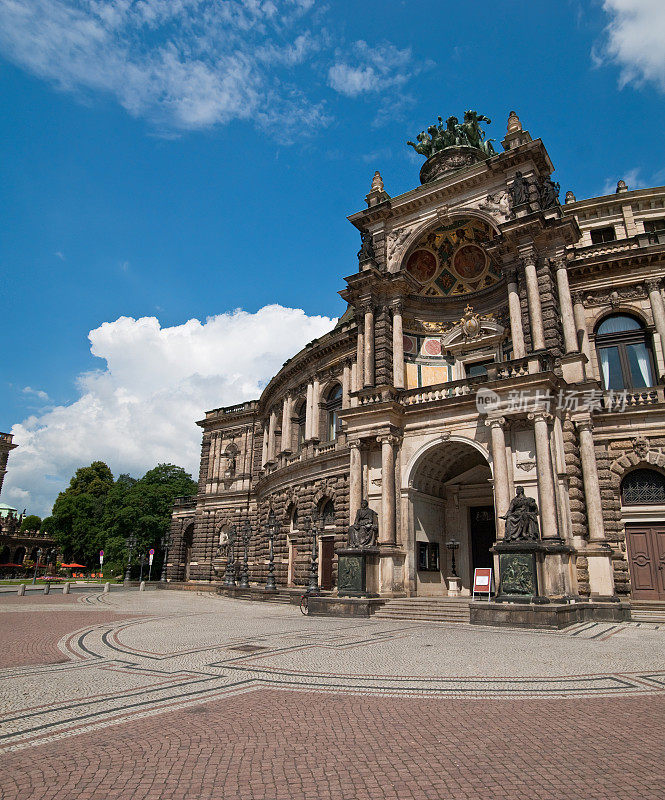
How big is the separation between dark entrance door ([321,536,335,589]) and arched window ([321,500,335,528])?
0.78 meters

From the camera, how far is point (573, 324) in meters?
21.1

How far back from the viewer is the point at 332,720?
588 centimetres

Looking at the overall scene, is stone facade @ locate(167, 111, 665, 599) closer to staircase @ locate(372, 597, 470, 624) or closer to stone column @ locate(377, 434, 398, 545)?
stone column @ locate(377, 434, 398, 545)

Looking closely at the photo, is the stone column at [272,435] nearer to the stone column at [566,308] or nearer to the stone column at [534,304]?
the stone column at [534,304]

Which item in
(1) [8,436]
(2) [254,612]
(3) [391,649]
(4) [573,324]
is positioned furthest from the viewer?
(1) [8,436]

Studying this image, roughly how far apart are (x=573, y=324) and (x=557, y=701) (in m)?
17.2

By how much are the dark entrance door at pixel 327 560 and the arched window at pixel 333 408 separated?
5811mm

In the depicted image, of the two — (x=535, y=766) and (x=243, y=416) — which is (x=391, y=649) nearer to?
(x=535, y=766)

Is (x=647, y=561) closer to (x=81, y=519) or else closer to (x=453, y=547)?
(x=453, y=547)

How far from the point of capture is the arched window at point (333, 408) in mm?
31125

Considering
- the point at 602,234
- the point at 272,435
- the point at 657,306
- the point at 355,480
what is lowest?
the point at 355,480

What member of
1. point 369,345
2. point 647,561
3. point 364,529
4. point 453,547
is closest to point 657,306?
point 647,561

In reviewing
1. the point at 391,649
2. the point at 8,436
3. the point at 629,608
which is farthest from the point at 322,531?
the point at 8,436

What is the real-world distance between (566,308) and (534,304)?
4.70ft
